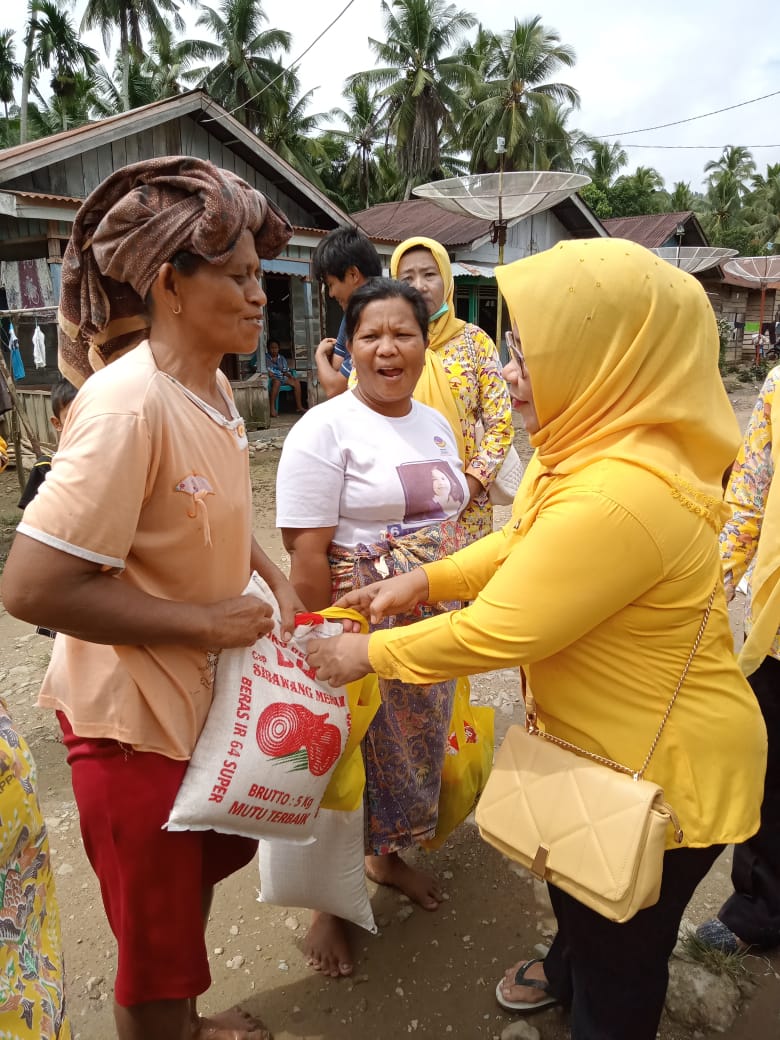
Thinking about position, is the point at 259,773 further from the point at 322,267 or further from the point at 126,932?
the point at 322,267

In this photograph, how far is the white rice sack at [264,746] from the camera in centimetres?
139

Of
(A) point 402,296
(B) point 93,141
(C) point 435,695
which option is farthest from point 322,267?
(B) point 93,141

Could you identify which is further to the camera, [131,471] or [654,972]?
[654,972]

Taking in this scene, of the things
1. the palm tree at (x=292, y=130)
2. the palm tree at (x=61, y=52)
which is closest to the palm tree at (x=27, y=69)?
the palm tree at (x=61, y=52)

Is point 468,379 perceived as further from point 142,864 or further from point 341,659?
point 142,864

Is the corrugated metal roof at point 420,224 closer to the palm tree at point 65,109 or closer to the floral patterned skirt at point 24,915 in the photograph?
the floral patterned skirt at point 24,915

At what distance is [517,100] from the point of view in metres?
27.6

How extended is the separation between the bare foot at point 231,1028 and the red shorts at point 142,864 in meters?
0.55

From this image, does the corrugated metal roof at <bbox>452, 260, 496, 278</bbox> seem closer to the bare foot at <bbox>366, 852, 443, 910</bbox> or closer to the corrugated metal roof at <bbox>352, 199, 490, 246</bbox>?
the corrugated metal roof at <bbox>352, 199, 490, 246</bbox>

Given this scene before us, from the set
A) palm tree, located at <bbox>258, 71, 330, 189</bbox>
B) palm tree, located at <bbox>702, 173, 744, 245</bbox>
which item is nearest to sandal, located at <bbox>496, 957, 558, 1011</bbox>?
palm tree, located at <bbox>258, 71, 330, 189</bbox>

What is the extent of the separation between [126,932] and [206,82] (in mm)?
33628

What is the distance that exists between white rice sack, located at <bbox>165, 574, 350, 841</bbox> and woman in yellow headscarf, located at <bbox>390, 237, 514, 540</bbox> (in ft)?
5.03

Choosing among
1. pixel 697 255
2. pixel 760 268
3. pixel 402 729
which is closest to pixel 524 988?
pixel 402 729

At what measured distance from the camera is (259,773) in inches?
56.2
